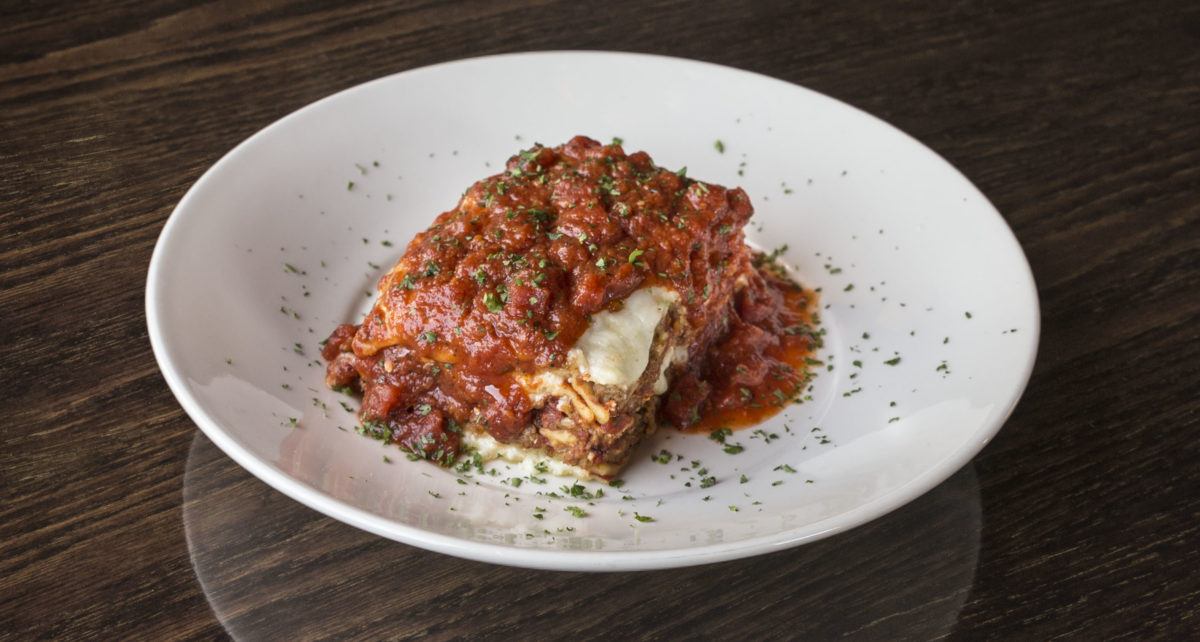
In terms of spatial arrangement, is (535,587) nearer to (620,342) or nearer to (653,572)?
(653,572)

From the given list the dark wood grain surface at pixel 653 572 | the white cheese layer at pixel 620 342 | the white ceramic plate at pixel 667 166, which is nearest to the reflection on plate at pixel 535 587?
the dark wood grain surface at pixel 653 572

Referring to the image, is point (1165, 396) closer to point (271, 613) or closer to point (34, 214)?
point (271, 613)

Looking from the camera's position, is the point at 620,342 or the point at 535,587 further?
the point at 620,342

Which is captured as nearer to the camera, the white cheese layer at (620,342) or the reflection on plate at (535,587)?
the reflection on plate at (535,587)

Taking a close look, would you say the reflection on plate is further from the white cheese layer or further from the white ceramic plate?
the white cheese layer

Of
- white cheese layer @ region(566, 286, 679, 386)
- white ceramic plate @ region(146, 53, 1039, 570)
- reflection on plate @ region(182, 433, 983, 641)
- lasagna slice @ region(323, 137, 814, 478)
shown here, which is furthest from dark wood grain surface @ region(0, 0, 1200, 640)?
white cheese layer @ region(566, 286, 679, 386)

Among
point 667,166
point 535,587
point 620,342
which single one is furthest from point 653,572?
point 667,166

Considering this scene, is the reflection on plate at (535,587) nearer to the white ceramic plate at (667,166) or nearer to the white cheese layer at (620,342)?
the white ceramic plate at (667,166)
